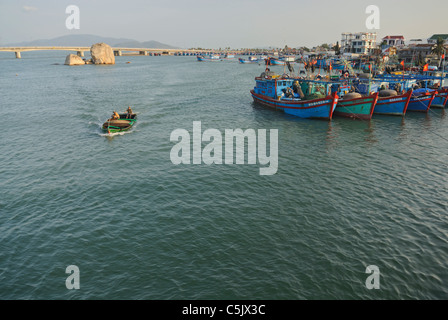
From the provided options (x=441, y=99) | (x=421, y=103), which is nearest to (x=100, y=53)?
(x=421, y=103)

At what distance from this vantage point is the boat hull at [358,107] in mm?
46094

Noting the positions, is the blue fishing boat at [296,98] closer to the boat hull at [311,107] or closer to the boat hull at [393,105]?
the boat hull at [311,107]

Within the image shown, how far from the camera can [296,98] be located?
52281 mm

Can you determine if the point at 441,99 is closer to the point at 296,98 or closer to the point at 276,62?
the point at 296,98

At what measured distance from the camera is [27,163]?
31.7 m

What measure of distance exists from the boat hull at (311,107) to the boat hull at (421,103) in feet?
58.7

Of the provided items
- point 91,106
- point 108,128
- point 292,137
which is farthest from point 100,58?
point 292,137

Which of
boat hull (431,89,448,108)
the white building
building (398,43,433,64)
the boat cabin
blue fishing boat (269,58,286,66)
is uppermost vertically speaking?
the white building

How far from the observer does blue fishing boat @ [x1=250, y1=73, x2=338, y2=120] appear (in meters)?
46.2

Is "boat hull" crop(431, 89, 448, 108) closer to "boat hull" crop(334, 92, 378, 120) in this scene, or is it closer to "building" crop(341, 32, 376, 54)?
"boat hull" crop(334, 92, 378, 120)

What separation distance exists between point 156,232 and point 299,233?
9622mm

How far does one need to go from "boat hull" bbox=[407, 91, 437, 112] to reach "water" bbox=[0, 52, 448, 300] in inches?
567

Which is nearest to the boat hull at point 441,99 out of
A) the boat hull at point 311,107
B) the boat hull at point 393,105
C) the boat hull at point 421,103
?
the boat hull at point 421,103

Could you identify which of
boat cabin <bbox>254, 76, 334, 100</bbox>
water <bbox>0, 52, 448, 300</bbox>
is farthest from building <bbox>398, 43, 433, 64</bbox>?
water <bbox>0, 52, 448, 300</bbox>
